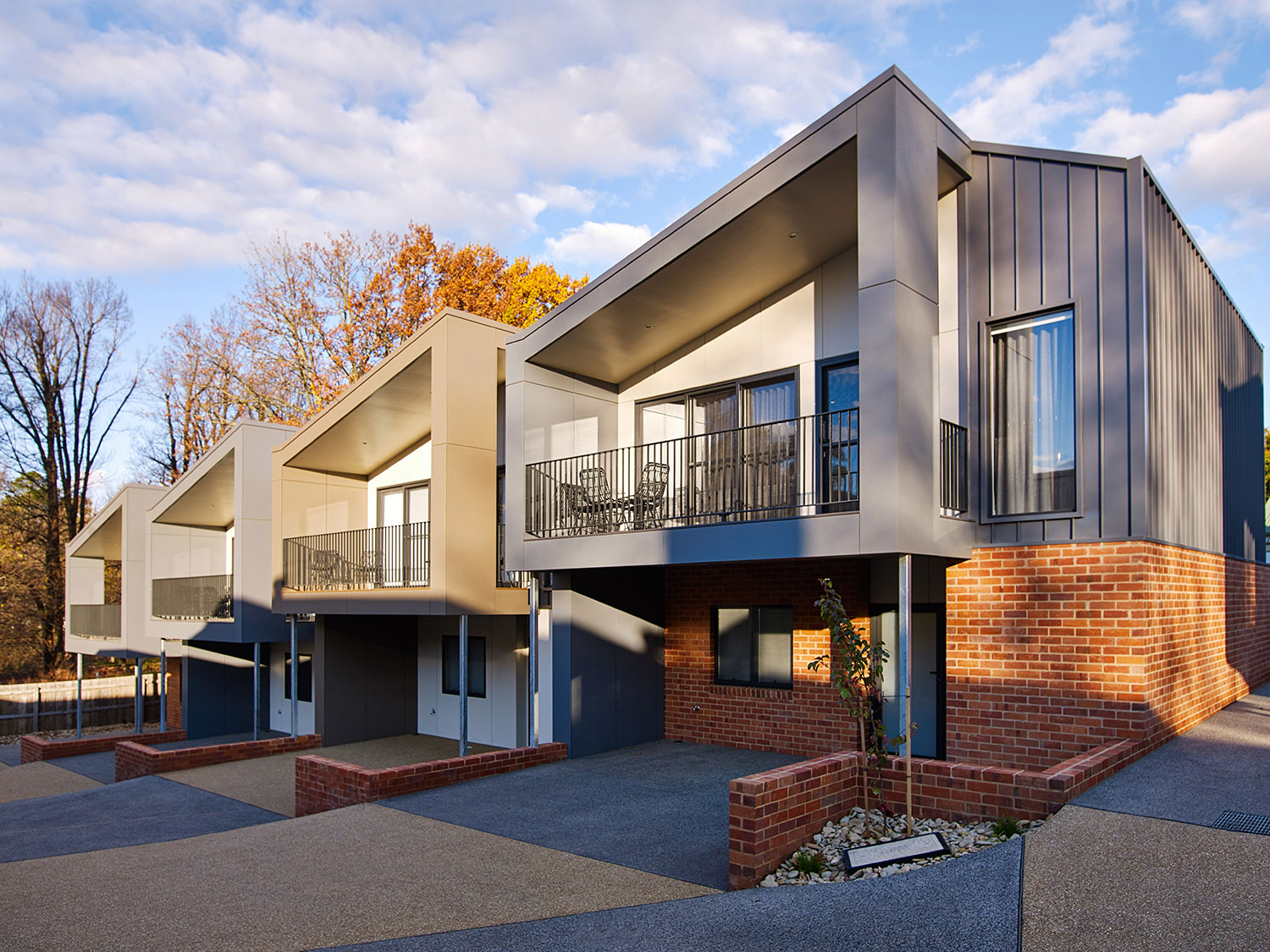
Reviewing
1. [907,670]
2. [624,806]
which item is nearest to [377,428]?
[624,806]

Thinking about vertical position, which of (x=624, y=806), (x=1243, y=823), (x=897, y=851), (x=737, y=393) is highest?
(x=737, y=393)

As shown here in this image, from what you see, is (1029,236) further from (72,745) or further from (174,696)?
(174,696)

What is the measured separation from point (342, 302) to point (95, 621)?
1217 centimetres

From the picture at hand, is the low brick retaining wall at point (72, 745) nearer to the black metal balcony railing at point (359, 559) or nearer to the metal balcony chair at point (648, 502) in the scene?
the black metal balcony railing at point (359, 559)

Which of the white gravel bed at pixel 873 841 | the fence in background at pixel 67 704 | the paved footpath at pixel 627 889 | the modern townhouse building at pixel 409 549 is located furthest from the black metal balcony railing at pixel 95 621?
the white gravel bed at pixel 873 841

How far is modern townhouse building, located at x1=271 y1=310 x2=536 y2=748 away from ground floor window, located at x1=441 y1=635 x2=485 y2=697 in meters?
0.03

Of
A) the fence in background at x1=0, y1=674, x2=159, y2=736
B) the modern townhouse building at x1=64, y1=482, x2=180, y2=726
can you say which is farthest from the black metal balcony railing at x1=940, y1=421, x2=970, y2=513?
the fence in background at x1=0, y1=674, x2=159, y2=736

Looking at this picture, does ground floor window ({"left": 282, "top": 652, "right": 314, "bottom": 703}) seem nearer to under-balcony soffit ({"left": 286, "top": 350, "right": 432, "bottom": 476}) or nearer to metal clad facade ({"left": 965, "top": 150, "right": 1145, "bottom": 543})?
under-balcony soffit ({"left": 286, "top": 350, "right": 432, "bottom": 476})

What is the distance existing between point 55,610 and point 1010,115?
33.6m

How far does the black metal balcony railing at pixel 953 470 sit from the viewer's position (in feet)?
29.2

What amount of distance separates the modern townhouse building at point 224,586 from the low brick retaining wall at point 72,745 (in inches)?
45.6

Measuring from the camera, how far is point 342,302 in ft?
98.3

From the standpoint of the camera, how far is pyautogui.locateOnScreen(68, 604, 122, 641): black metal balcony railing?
79.0ft

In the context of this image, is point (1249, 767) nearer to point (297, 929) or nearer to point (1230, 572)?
point (1230, 572)
